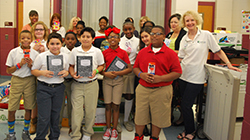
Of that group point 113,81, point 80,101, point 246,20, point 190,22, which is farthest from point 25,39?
point 246,20

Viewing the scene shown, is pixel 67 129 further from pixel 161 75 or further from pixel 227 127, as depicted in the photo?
pixel 227 127

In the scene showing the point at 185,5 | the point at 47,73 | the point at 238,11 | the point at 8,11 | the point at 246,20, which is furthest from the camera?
the point at 8,11

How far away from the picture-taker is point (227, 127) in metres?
2.51

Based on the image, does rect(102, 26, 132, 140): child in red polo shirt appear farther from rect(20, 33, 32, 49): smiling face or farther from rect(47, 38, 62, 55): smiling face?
rect(20, 33, 32, 49): smiling face

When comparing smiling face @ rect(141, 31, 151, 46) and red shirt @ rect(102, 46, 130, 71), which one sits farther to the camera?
smiling face @ rect(141, 31, 151, 46)

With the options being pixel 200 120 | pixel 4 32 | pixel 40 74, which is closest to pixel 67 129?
pixel 40 74

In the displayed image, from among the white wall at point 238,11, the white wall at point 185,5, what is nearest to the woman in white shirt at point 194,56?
the white wall at point 185,5

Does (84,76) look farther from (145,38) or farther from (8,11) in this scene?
(8,11)

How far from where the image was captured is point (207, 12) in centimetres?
627

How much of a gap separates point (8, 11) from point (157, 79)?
235 inches

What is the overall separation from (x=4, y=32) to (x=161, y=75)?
19.7 ft

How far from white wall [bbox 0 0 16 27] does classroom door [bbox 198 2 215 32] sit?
5.50 metres

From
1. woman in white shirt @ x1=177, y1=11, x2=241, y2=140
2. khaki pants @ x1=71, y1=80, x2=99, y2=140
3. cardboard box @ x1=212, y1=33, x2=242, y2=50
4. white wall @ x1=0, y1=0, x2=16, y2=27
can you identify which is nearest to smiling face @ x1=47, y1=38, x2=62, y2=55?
khaki pants @ x1=71, y1=80, x2=99, y2=140

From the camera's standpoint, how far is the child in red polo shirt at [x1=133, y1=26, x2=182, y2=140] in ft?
7.86
